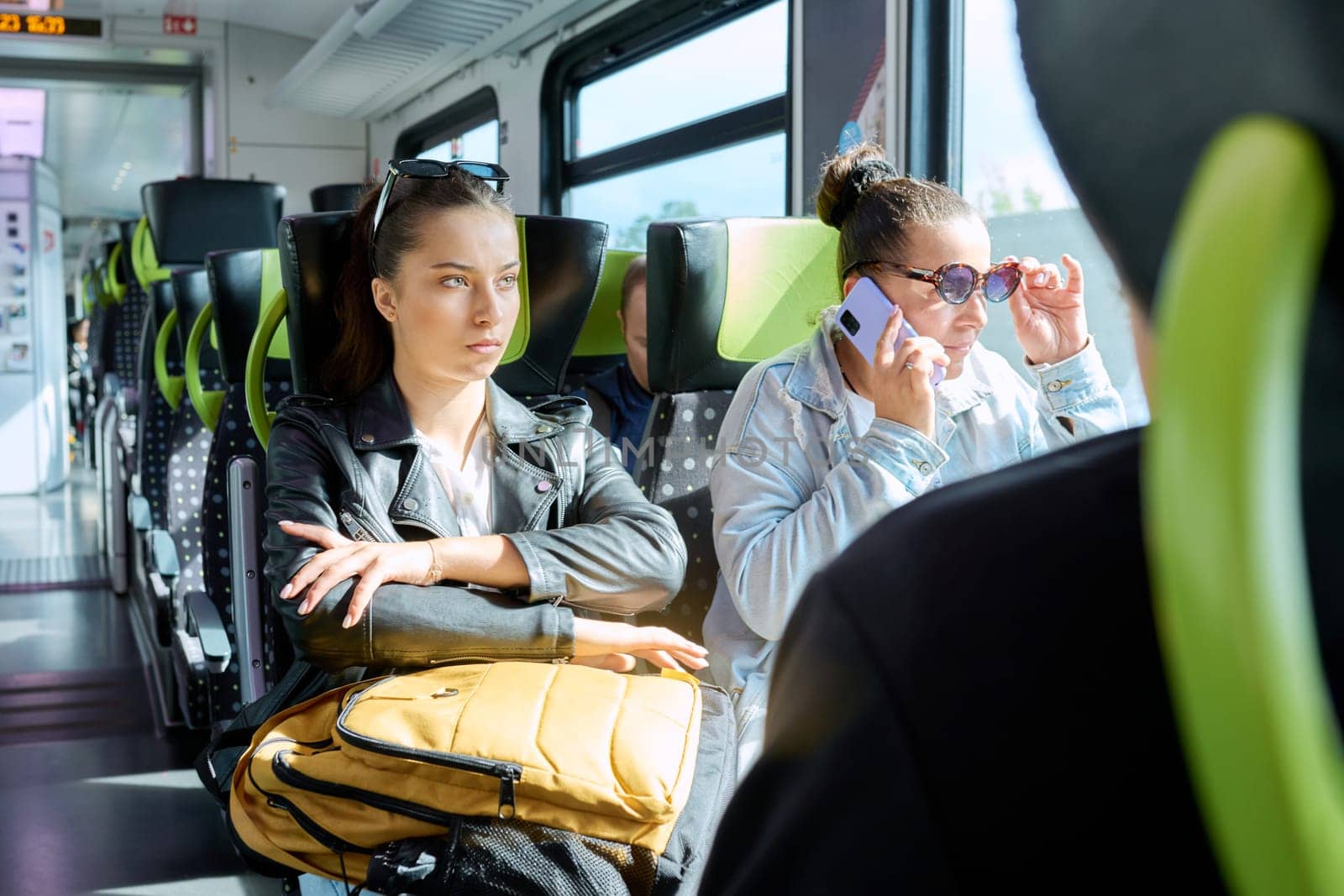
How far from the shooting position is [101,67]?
8.81m

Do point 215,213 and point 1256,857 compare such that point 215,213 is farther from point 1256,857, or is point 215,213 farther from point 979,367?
point 1256,857

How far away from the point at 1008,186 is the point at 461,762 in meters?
2.21

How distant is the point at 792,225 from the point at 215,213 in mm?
3013

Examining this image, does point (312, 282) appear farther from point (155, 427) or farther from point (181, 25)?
point (181, 25)

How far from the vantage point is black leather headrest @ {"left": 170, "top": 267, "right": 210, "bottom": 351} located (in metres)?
3.73

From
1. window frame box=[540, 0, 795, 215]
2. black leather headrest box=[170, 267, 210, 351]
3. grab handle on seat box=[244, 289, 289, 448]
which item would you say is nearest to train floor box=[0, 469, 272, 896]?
grab handle on seat box=[244, 289, 289, 448]

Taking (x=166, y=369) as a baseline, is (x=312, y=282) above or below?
above

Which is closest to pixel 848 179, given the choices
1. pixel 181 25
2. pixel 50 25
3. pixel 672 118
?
pixel 672 118

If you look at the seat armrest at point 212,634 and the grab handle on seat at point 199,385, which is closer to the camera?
the seat armrest at point 212,634

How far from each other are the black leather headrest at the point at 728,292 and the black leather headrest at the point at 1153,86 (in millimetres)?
A: 1732

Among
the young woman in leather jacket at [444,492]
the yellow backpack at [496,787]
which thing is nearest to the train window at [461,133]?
the young woman in leather jacket at [444,492]

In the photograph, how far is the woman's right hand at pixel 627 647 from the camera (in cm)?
172

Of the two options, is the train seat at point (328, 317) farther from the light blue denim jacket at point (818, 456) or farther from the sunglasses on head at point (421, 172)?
the light blue denim jacket at point (818, 456)

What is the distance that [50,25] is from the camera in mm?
8164
